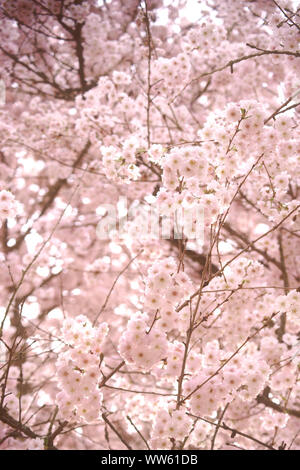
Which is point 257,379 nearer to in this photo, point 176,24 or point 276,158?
point 276,158

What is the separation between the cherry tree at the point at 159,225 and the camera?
2670 millimetres

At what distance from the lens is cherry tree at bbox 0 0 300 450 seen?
2.67m

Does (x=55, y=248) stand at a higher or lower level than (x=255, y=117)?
higher

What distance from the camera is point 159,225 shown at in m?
5.70

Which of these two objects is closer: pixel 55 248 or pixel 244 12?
pixel 244 12

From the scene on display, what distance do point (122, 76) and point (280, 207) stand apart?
2.96m

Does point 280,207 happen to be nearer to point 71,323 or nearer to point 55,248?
point 71,323

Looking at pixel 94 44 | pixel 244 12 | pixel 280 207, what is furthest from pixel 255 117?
pixel 244 12

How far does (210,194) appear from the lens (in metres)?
2.71

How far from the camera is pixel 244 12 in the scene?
726 cm

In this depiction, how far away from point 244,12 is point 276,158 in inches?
206
